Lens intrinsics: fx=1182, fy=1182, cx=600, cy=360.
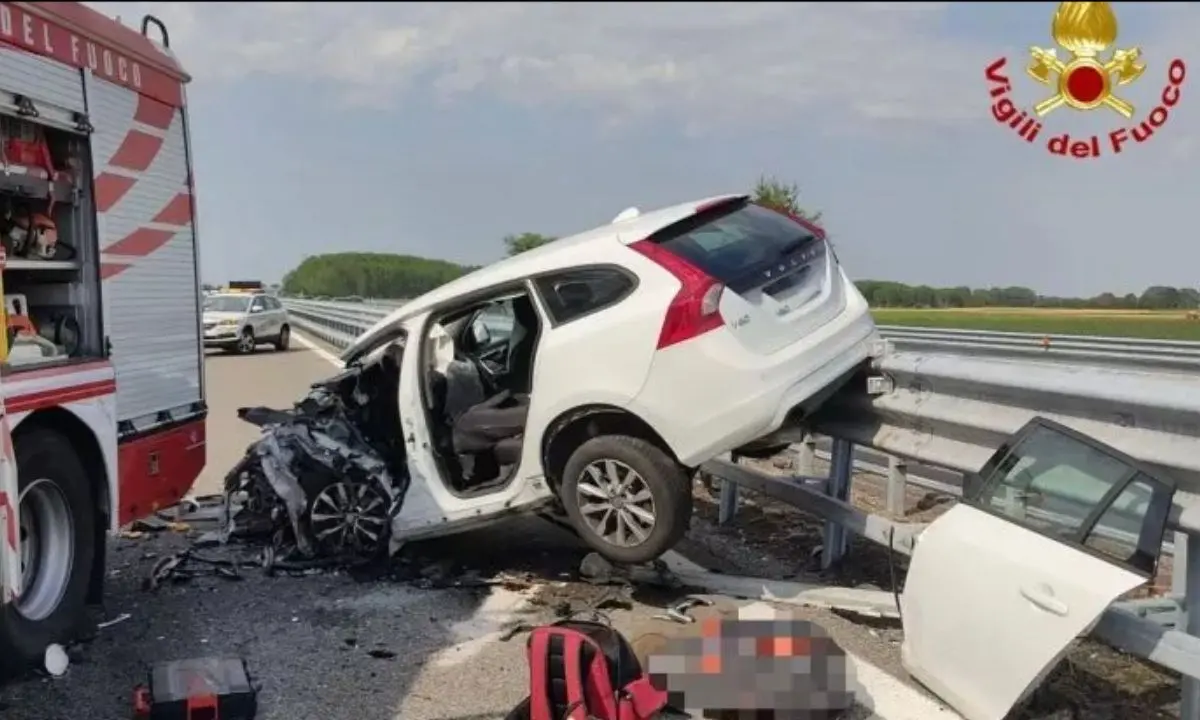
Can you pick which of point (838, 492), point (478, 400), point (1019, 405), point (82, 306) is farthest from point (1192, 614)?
point (82, 306)

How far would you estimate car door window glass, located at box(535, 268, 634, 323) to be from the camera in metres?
5.77

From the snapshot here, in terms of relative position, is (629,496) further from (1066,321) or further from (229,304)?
(229,304)

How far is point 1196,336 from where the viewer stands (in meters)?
6.04

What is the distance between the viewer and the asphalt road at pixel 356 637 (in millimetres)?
4535

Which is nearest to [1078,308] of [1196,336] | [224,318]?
[1196,336]

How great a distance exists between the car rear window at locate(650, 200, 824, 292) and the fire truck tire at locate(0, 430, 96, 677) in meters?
2.92

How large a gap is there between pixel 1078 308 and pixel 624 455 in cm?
320

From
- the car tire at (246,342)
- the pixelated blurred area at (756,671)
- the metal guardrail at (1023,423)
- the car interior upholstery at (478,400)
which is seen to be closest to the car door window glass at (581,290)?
the car interior upholstery at (478,400)

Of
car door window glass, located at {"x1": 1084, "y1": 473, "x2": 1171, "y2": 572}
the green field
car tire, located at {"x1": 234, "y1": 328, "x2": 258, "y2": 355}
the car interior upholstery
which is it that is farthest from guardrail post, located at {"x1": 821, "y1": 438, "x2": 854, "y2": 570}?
car tire, located at {"x1": 234, "y1": 328, "x2": 258, "y2": 355}

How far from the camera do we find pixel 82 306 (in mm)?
5723

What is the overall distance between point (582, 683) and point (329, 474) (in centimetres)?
292

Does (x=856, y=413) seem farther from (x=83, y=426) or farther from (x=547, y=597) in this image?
(x=83, y=426)

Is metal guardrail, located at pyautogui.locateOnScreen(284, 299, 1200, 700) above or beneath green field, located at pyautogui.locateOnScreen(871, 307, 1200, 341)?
beneath

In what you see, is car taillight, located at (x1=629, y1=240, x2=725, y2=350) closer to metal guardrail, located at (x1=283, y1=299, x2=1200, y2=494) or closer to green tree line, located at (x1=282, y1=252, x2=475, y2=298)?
metal guardrail, located at (x1=283, y1=299, x2=1200, y2=494)
